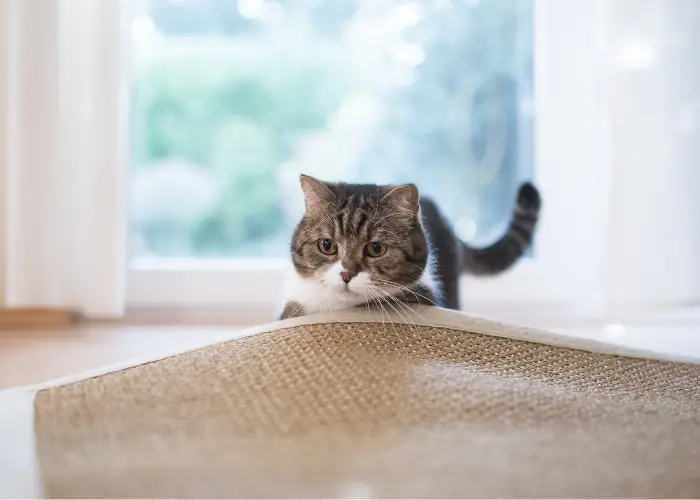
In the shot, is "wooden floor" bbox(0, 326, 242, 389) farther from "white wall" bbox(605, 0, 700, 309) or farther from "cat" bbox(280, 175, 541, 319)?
"white wall" bbox(605, 0, 700, 309)

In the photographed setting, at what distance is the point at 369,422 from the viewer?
72cm

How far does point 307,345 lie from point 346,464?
10.3 inches

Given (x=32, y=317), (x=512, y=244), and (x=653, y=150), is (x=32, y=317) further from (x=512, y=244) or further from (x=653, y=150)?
(x=653, y=150)

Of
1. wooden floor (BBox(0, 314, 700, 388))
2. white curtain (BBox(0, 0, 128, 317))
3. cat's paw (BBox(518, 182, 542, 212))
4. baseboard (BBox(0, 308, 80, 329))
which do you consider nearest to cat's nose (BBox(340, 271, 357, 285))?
wooden floor (BBox(0, 314, 700, 388))

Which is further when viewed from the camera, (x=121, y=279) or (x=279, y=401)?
(x=121, y=279)

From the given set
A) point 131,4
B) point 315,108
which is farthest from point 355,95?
point 131,4

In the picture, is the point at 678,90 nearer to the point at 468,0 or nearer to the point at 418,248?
the point at 468,0

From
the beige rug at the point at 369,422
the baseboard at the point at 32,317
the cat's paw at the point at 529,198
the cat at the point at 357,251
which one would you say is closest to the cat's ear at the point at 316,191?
the cat at the point at 357,251

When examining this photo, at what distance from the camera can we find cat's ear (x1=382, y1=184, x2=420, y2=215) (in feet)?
3.53

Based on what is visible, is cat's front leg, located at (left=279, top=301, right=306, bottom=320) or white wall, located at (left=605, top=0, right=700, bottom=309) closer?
cat's front leg, located at (left=279, top=301, right=306, bottom=320)

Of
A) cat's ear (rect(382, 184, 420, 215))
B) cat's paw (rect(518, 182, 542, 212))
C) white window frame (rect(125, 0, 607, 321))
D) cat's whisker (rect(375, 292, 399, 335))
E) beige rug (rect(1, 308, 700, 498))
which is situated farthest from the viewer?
white window frame (rect(125, 0, 607, 321))

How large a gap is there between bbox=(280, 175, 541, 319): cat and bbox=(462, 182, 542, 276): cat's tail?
367mm

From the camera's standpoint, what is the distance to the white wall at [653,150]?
152 cm

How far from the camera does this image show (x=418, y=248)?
1.10 m
